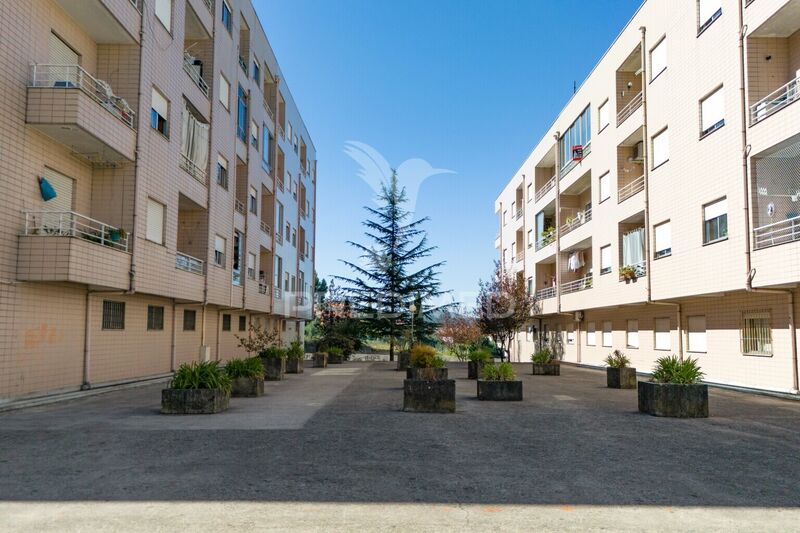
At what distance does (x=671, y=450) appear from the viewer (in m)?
7.75

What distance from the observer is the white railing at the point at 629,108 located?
2447cm

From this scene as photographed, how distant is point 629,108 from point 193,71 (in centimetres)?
1768

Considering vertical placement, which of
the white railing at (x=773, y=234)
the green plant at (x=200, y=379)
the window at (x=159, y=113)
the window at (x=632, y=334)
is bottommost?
the green plant at (x=200, y=379)

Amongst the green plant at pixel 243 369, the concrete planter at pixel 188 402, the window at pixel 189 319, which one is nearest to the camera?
the concrete planter at pixel 188 402

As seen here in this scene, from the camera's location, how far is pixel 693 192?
1923 centimetres

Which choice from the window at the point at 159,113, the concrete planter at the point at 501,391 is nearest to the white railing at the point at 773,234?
the concrete planter at the point at 501,391

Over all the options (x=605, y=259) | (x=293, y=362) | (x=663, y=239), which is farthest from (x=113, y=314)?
(x=605, y=259)

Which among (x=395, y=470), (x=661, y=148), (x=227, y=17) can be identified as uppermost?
(x=227, y=17)

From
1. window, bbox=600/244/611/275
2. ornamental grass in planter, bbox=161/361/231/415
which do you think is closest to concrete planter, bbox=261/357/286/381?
ornamental grass in planter, bbox=161/361/231/415

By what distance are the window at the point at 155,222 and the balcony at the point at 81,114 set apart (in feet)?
7.07

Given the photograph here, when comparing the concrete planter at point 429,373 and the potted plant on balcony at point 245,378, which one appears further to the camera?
the concrete planter at point 429,373

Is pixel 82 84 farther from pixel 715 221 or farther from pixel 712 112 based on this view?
pixel 715 221

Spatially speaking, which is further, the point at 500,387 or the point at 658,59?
the point at 658,59

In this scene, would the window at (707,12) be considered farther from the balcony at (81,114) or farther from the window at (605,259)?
the balcony at (81,114)
